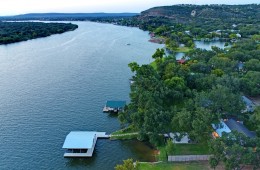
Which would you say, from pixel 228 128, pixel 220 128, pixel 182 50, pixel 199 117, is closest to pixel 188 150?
pixel 199 117

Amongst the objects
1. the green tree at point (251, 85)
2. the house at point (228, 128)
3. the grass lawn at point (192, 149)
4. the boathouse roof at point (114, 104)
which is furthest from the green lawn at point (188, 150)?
the green tree at point (251, 85)

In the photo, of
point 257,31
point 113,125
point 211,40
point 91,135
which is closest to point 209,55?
point 113,125

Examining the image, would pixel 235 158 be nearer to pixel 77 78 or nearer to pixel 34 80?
pixel 77 78

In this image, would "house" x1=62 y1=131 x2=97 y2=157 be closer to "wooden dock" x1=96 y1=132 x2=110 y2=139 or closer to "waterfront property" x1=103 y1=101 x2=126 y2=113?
"wooden dock" x1=96 y1=132 x2=110 y2=139

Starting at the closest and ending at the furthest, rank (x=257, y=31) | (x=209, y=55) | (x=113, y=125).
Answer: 1. (x=113, y=125)
2. (x=209, y=55)
3. (x=257, y=31)

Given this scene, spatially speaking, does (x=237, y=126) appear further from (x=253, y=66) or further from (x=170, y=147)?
(x=253, y=66)

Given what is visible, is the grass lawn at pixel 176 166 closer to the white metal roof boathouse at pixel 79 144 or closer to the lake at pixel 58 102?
the lake at pixel 58 102

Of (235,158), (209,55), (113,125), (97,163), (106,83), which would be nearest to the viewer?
(235,158)

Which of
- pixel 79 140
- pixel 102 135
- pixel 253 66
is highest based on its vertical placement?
pixel 253 66
